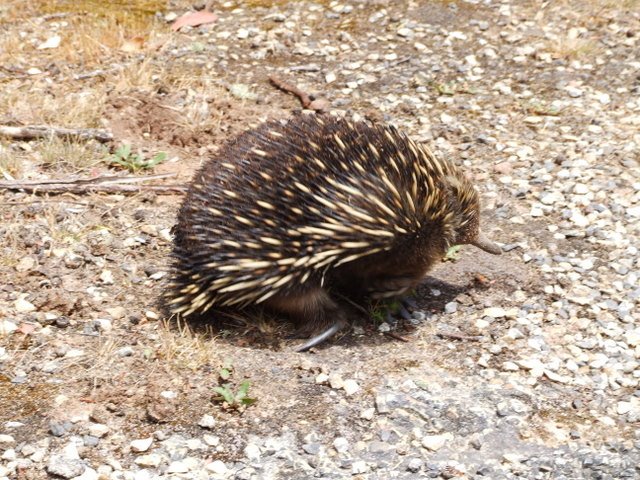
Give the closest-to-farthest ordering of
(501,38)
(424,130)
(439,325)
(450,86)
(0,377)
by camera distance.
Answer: (0,377)
(439,325)
(424,130)
(450,86)
(501,38)

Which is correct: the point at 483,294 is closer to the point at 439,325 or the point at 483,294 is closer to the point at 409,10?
the point at 439,325

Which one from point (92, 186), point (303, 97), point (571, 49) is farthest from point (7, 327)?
point (571, 49)

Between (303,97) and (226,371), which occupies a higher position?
(303,97)

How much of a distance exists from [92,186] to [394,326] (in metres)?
2.01

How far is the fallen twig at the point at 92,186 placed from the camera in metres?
5.32

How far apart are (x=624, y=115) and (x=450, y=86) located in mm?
1278

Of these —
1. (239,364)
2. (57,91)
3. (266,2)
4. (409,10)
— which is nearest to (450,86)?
(409,10)

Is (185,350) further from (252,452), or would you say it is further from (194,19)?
(194,19)

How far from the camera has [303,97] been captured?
21.8 feet

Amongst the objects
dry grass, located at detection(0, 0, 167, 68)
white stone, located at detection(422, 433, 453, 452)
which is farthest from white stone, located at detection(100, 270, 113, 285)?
dry grass, located at detection(0, 0, 167, 68)

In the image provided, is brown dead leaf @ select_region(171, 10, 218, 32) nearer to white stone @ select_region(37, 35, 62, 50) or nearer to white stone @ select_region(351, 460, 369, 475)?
white stone @ select_region(37, 35, 62, 50)

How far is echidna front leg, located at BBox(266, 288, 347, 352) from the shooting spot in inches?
178

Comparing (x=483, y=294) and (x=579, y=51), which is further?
(x=579, y=51)

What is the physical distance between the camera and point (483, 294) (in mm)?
4977
